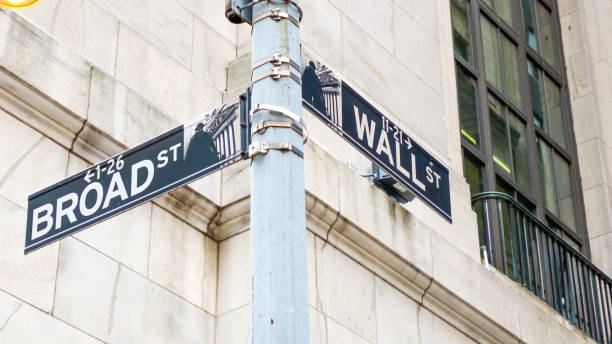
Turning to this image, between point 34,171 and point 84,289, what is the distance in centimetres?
83

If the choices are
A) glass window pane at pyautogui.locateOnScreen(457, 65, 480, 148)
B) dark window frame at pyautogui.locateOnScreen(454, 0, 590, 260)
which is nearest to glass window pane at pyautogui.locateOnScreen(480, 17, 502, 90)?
dark window frame at pyautogui.locateOnScreen(454, 0, 590, 260)

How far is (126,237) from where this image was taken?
859 centimetres

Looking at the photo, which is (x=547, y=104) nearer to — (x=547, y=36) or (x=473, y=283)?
(x=547, y=36)

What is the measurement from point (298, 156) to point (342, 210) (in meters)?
4.28

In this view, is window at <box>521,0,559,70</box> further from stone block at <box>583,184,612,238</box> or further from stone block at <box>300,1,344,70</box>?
stone block at <box>300,1,344,70</box>

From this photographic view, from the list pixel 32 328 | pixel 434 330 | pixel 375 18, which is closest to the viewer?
pixel 32 328

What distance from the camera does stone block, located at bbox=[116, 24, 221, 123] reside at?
30.5 ft

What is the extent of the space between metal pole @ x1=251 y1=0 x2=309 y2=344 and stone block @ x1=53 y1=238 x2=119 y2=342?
2753 mm

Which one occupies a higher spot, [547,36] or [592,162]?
[547,36]

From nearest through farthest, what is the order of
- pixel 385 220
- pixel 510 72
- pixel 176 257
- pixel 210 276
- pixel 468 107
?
pixel 176 257
pixel 210 276
pixel 385 220
pixel 468 107
pixel 510 72

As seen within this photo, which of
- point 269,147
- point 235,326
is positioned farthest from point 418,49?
point 269,147

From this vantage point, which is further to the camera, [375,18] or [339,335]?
[375,18]

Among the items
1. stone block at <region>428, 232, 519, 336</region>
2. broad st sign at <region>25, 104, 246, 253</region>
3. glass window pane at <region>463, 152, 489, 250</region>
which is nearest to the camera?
broad st sign at <region>25, 104, 246, 253</region>

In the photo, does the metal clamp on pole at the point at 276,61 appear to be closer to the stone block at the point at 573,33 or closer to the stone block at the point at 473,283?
the stone block at the point at 473,283
